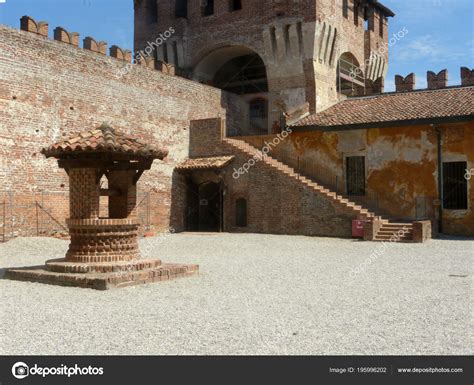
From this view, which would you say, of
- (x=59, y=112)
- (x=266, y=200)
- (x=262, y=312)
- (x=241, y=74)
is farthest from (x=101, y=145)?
(x=241, y=74)

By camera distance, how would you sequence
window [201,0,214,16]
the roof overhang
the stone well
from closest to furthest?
the stone well < the roof overhang < window [201,0,214,16]

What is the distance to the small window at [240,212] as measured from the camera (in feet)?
74.1

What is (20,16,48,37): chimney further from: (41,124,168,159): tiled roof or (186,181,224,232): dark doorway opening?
(41,124,168,159): tiled roof

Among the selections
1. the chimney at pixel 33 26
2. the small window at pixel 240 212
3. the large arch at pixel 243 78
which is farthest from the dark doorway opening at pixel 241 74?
the chimney at pixel 33 26

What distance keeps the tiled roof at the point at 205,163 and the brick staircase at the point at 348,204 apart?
0.68 metres

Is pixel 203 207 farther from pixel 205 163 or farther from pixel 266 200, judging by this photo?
pixel 266 200

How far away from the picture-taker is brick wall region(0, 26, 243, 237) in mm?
16828

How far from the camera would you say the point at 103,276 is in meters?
9.22

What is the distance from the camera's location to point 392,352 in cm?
520

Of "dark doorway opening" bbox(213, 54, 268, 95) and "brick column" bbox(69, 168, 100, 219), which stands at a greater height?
"dark doorway opening" bbox(213, 54, 268, 95)

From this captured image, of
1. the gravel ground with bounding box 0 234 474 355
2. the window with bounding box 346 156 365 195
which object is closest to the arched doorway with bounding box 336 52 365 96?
the window with bounding box 346 156 365 195

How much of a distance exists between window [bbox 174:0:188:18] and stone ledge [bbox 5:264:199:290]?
22524mm

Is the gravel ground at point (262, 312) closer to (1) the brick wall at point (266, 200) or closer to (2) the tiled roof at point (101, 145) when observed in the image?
(2) the tiled roof at point (101, 145)

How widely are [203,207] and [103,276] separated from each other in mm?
15688
